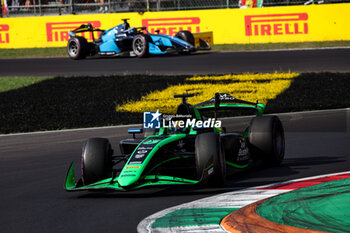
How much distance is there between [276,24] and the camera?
25344 mm

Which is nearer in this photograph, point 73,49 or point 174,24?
point 73,49

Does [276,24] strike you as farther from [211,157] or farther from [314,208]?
[314,208]

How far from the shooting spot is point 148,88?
16422mm

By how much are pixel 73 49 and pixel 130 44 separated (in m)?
2.12

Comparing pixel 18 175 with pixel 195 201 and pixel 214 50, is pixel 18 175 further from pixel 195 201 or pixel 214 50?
pixel 214 50

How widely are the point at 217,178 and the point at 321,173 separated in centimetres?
130

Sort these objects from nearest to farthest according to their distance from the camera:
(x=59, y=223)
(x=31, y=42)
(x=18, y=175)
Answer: (x=59, y=223) → (x=18, y=175) → (x=31, y=42)

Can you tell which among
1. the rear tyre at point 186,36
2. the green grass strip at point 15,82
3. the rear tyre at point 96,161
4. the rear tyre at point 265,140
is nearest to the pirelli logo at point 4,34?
the rear tyre at point 186,36

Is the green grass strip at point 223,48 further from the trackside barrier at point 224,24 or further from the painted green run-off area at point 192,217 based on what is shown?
the painted green run-off area at point 192,217

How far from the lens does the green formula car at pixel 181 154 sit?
698 cm

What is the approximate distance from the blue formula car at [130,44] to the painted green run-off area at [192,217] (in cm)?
1722

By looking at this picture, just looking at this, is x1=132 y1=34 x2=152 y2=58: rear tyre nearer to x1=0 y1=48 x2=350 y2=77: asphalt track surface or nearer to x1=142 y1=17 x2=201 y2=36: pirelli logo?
x1=0 y1=48 x2=350 y2=77: asphalt track surface

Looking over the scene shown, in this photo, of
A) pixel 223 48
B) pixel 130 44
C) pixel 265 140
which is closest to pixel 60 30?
pixel 130 44

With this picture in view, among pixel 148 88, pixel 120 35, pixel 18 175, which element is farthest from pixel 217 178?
pixel 120 35
